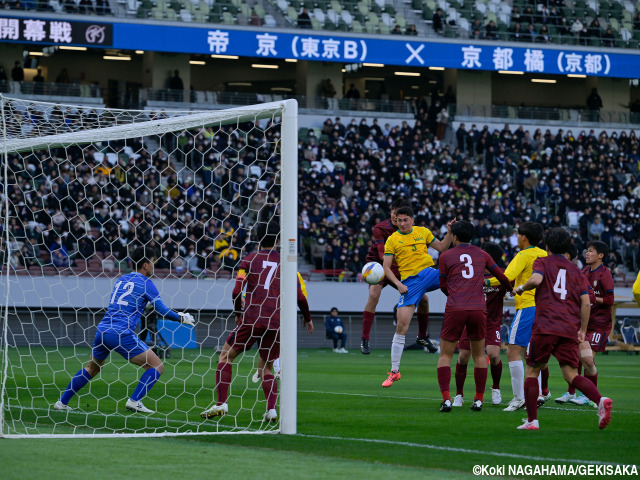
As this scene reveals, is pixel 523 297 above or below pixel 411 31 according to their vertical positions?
below

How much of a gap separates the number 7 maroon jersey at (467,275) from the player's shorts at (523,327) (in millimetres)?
870

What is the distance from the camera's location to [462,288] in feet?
35.0

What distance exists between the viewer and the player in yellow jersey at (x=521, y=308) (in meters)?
11.1

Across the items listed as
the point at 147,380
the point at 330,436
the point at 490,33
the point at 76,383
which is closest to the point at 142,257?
the point at 147,380

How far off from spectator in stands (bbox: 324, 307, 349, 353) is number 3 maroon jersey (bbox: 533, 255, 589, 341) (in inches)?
825

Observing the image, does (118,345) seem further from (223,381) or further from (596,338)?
(596,338)

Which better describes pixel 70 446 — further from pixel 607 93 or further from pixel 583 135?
pixel 607 93

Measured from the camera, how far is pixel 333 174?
3456 centimetres

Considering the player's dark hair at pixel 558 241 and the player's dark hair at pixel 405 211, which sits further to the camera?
the player's dark hair at pixel 405 211

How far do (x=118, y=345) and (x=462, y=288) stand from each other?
3.58m

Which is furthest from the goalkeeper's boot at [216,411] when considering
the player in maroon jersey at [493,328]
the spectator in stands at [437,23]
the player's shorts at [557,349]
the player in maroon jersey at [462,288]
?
the spectator in stands at [437,23]

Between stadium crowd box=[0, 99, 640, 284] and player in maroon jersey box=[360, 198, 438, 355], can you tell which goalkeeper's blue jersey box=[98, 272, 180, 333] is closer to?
player in maroon jersey box=[360, 198, 438, 355]

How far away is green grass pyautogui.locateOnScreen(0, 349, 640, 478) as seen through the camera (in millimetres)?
7160

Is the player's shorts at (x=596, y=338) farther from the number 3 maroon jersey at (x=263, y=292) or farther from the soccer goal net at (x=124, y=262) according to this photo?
the number 3 maroon jersey at (x=263, y=292)
